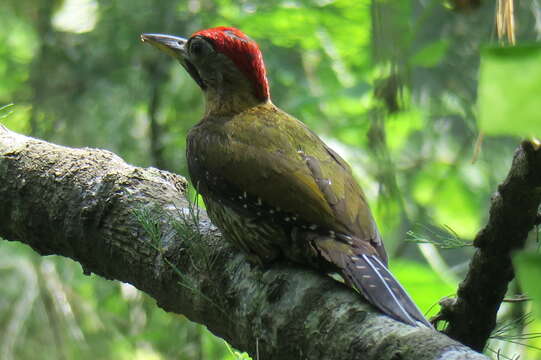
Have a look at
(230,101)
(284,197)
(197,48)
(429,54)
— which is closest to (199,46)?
(197,48)

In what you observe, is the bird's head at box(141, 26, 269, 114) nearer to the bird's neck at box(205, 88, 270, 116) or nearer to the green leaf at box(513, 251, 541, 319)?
the bird's neck at box(205, 88, 270, 116)

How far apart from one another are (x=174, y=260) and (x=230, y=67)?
1.58m

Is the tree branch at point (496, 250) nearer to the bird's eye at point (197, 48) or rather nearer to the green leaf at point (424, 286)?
the green leaf at point (424, 286)

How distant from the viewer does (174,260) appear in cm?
251

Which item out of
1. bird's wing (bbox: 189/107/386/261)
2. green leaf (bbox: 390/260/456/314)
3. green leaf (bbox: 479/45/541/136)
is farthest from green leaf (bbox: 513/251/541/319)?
green leaf (bbox: 390/260/456/314)

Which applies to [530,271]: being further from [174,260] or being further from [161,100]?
[161,100]

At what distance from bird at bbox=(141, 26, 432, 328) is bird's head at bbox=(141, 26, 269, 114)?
0.05 feet

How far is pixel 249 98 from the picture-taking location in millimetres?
3777

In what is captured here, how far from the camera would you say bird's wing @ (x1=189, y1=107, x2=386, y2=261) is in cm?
280

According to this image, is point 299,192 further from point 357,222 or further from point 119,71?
point 119,71

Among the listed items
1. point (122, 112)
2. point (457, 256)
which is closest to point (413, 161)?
point (457, 256)

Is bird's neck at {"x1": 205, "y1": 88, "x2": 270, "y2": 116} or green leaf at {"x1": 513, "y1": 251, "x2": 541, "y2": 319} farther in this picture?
bird's neck at {"x1": 205, "y1": 88, "x2": 270, "y2": 116}

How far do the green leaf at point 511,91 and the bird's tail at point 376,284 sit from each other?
129 centimetres

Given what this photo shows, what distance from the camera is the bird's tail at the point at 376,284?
6.71 feet
